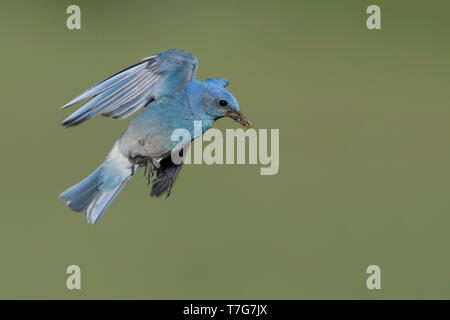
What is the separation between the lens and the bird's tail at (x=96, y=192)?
4.09 metres

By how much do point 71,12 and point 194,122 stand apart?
3.97ft

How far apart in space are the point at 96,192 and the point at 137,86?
709 mm

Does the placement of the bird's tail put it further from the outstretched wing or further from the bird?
the outstretched wing

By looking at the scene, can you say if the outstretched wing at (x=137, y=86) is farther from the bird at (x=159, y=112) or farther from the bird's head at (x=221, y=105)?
the bird's head at (x=221, y=105)

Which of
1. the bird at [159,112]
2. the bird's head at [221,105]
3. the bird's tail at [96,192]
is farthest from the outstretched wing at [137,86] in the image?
the bird's tail at [96,192]

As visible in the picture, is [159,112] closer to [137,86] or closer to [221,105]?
[137,86]

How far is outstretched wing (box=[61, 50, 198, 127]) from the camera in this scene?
353 cm

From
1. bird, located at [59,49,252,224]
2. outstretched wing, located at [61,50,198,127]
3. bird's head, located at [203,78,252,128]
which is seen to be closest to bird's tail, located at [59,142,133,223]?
bird, located at [59,49,252,224]

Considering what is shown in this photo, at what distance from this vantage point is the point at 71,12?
455 cm

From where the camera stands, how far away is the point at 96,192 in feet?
13.7

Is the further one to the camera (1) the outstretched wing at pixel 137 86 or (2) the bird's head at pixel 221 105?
(2) the bird's head at pixel 221 105

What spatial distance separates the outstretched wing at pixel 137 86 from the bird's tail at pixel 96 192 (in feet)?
1.52

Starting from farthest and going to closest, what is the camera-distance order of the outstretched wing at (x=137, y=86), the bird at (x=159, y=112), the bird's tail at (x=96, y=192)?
the bird's tail at (x=96, y=192)
the bird at (x=159, y=112)
the outstretched wing at (x=137, y=86)

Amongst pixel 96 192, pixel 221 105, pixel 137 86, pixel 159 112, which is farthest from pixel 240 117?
pixel 96 192
